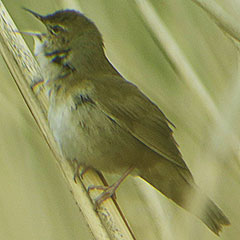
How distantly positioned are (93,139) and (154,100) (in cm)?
Answer: 33

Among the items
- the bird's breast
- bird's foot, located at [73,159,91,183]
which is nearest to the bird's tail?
the bird's breast

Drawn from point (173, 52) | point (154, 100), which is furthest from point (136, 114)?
point (173, 52)

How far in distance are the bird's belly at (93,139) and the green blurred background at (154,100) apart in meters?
0.14

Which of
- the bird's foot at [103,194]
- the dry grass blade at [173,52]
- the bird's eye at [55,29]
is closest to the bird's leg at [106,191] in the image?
the bird's foot at [103,194]

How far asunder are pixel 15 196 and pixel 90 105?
480mm

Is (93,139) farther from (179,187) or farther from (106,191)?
(179,187)

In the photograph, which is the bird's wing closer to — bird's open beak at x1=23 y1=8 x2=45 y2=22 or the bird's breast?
the bird's breast

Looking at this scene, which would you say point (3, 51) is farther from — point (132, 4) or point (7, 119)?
A: point (132, 4)

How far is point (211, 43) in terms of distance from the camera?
221cm

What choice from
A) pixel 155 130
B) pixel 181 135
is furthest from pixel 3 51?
pixel 181 135

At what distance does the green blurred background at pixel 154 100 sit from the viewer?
6.73ft

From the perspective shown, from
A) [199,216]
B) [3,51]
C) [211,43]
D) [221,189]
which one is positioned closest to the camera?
[199,216]

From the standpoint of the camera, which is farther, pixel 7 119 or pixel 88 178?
pixel 7 119

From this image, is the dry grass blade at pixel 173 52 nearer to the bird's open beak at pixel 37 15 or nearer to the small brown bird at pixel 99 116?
the small brown bird at pixel 99 116
